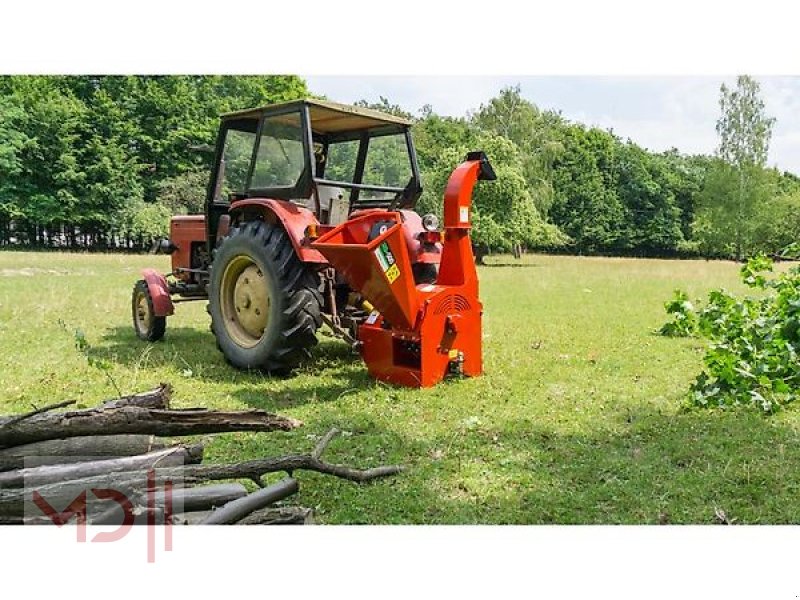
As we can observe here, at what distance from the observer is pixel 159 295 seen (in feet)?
19.5

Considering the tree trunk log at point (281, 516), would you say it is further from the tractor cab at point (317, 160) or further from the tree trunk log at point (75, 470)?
the tractor cab at point (317, 160)

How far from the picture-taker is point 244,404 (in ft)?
13.9

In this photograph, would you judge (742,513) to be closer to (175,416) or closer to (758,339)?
(758,339)

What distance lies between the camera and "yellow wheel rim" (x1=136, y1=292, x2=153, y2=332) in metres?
6.21

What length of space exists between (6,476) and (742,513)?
2914 mm

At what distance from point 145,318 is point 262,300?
5.96ft

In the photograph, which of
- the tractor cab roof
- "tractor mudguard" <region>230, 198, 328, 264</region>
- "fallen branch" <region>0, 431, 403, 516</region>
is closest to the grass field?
"fallen branch" <region>0, 431, 403, 516</region>

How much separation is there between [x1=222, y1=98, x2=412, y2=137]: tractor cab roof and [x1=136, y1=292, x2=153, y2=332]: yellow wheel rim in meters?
1.87

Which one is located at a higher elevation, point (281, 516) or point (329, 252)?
point (329, 252)

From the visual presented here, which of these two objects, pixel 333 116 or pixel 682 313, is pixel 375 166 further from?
pixel 682 313

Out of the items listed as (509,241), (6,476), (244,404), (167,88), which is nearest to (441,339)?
(244,404)

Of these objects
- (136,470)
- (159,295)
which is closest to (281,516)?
(136,470)

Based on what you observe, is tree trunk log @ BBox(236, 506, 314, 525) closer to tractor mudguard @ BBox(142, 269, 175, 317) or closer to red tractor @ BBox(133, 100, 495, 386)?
red tractor @ BBox(133, 100, 495, 386)

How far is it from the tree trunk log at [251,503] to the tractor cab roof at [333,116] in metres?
3.09
